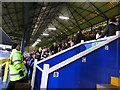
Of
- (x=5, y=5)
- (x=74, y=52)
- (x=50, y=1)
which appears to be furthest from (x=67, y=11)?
(x=74, y=52)

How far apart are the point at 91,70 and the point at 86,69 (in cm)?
12

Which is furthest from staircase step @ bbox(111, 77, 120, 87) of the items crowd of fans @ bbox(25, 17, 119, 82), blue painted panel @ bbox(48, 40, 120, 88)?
crowd of fans @ bbox(25, 17, 119, 82)

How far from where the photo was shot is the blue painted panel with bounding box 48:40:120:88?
7.06 ft

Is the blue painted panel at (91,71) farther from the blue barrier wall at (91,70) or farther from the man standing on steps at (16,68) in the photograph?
the man standing on steps at (16,68)

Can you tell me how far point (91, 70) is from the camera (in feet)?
7.81

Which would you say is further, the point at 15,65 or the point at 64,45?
the point at 64,45

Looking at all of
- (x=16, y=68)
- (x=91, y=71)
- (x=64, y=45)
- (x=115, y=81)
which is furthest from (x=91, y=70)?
(x=64, y=45)

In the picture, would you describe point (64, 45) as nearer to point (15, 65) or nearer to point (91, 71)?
point (15, 65)

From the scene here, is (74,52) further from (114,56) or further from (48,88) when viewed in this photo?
(48,88)

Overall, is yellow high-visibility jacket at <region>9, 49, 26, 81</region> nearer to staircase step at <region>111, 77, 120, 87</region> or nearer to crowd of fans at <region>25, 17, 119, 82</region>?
crowd of fans at <region>25, 17, 119, 82</region>

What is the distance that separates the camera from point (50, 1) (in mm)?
10297

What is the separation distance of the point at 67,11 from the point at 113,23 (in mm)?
10668

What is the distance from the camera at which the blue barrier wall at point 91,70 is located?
7.06ft

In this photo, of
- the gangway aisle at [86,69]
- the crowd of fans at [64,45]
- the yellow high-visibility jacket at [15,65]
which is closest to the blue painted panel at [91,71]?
the gangway aisle at [86,69]
